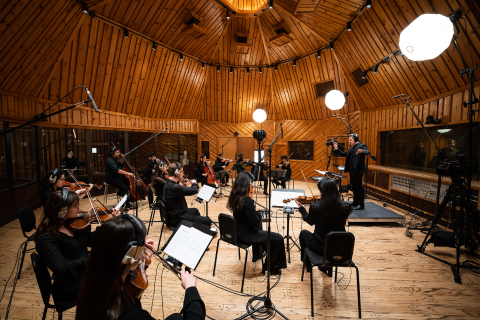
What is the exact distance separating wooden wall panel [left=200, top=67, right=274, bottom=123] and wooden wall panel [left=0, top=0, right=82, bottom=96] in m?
5.50

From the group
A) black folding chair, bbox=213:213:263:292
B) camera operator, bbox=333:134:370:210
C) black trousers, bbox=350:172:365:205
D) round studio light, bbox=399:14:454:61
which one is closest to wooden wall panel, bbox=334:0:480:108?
round studio light, bbox=399:14:454:61

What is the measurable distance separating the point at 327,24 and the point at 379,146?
4.27 metres

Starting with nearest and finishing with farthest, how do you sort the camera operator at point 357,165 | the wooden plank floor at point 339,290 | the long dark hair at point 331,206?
the wooden plank floor at point 339,290 < the long dark hair at point 331,206 < the camera operator at point 357,165

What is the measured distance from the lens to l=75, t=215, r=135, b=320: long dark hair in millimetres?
1137

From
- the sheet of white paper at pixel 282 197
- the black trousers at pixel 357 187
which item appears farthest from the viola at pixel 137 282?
the black trousers at pixel 357 187

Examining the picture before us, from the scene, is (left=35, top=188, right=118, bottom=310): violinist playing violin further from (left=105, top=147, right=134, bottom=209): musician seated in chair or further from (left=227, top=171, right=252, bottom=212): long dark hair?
(left=105, top=147, right=134, bottom=209): musician seated in chair

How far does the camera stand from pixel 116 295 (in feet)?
3.95

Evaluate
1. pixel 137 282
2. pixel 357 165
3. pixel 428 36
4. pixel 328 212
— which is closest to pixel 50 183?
pixel 137 282

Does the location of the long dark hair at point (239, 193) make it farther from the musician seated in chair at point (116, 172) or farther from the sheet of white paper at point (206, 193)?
the musician seated in chair at point (116, 172)

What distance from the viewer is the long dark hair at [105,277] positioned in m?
1.14

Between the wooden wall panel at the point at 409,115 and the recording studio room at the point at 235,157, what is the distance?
5 centimetres

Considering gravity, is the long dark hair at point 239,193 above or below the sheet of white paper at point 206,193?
above

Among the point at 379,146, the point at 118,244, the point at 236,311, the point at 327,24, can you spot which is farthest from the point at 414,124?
the point at 118,244

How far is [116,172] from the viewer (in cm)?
618
